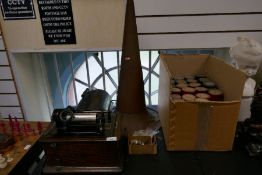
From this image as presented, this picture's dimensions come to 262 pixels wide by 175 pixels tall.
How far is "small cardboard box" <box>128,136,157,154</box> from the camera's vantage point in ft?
3.31

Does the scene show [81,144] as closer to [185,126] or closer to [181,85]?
[185,126]

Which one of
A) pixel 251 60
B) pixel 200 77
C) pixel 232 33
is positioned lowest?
pixel 200 77

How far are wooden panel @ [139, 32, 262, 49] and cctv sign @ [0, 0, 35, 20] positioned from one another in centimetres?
78

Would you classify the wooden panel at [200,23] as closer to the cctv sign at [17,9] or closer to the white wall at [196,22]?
the white wall at [196,22]

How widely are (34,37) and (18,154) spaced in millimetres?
835

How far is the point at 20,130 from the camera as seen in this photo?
1.29 metres

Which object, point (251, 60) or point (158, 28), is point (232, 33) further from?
point (158, 28)

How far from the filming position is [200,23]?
1400 millimetres

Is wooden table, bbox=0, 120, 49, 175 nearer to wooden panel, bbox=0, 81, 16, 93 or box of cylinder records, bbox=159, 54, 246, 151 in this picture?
wooden panel, bbox=0, 81, 16, 93

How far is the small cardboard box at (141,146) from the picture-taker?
1.01m

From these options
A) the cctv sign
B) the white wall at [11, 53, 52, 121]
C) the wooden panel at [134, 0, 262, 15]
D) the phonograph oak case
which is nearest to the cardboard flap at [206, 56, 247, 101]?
the wooden panel at [134, 0, 262, 15]

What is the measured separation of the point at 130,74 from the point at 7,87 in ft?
3.44

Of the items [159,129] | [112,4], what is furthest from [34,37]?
[159,129]

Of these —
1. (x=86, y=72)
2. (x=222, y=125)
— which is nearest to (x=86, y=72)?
(x=86, y=72)
